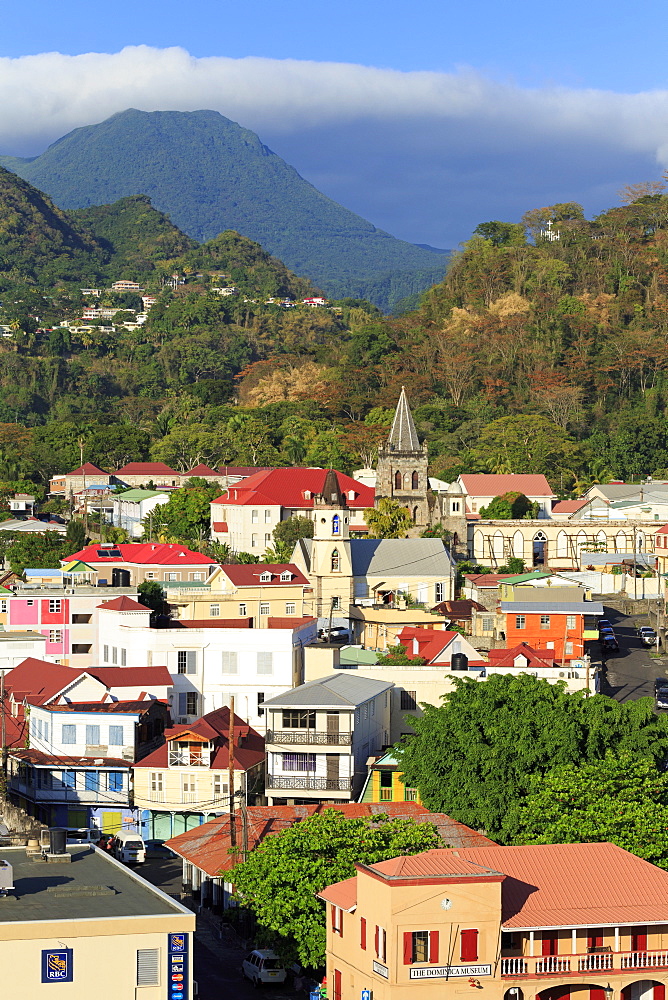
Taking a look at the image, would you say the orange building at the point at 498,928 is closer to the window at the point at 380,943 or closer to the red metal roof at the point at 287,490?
the window at the point at 380,943

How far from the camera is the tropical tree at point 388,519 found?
78688mm

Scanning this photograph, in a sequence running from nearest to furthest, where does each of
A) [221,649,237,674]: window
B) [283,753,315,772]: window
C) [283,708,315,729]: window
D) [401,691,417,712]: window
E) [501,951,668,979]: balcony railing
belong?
[501,951,668,979]: balcony railing
[283,753,315,772]: window
[283,708,315,729]: window
[401,691,417,712]: window
[221,649,237,674]: window

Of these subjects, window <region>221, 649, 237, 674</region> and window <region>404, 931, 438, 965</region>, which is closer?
window <region>404, 931, 438, 965</region>

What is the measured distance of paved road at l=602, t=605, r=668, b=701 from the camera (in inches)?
2108

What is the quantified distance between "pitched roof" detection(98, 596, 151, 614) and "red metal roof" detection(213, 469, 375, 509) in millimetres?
26958

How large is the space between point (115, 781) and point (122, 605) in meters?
14.1

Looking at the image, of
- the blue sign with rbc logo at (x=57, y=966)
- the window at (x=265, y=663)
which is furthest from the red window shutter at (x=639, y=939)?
the window at (x=265, y=663)

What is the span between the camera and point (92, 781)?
42.7 metres

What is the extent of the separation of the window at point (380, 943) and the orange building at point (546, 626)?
32825mm

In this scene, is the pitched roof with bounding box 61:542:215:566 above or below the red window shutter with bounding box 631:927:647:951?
above

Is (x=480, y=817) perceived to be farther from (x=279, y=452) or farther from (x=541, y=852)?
(x=279, y=452)

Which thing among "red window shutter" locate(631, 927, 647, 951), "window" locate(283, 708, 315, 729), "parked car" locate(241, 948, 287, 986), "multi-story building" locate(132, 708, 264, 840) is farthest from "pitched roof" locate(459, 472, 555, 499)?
"red window shutter" locate(631, 927, 647, 951)

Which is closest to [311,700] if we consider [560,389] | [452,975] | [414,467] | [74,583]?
[452,975]

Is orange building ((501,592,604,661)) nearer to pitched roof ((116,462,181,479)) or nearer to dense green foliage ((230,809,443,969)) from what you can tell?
dense green foliage ((230,809,443,969))
